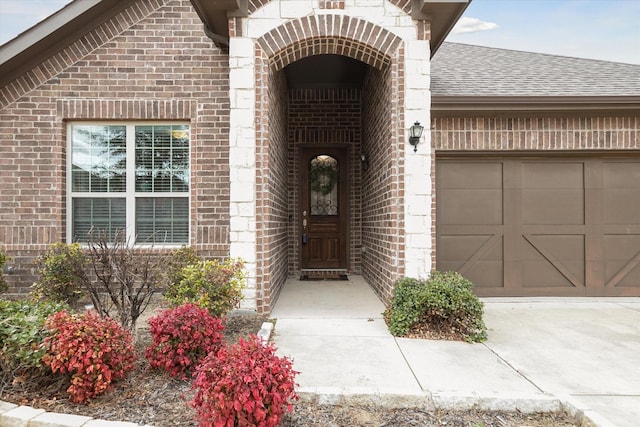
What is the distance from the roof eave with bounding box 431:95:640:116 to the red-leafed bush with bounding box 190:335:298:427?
424cm

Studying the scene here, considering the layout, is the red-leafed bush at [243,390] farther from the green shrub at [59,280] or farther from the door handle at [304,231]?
the door handle at [304,231]

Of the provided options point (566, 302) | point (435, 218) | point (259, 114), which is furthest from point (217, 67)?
point (566, 302)

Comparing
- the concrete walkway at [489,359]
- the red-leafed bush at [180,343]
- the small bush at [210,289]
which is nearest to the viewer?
the concrete walkway at [489,359]

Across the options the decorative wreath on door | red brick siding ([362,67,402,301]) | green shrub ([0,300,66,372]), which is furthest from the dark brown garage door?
green shrub ([0,300,66,372])

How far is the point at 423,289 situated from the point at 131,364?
286cm

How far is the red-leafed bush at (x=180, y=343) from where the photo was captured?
2.84m

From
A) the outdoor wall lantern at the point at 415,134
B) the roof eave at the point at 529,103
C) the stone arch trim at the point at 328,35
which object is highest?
the stone arch trim at the point at 328,35

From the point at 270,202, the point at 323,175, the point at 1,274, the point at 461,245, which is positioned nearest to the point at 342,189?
A: the point at 323,175

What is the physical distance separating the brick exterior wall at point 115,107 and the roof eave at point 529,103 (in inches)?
125

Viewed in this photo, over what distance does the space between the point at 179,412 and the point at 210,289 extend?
150cm

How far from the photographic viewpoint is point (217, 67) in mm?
5414

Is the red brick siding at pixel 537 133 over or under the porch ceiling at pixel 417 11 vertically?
under

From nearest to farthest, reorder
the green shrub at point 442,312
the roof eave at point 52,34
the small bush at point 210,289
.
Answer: the small bush at point 210,289 → the green shrub at point 442,312 → the roof eave at point 52,34

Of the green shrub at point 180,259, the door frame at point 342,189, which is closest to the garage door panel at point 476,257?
the door frame at point 342,189
